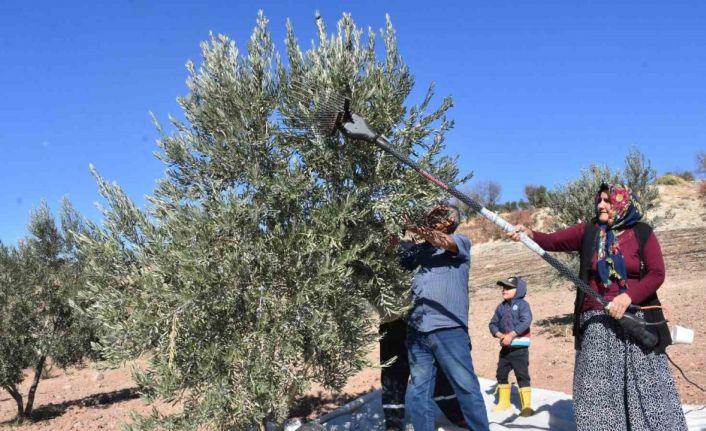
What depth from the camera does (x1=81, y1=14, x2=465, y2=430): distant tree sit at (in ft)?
11.2

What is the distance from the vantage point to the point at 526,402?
19.6 ft

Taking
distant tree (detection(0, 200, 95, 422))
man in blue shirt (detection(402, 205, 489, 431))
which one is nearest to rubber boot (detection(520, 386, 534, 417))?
man in blue shirt (detection(402, 205, 489, 431))

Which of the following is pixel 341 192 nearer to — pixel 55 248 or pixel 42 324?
pixel 42 324

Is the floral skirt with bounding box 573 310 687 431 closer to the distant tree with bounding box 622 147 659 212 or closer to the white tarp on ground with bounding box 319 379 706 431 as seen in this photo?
the white tarp on ground with bounding box 319 379 706 431

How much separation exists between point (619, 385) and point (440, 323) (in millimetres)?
1330

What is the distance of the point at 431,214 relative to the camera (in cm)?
437

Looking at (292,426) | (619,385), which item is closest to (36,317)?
(292,426)

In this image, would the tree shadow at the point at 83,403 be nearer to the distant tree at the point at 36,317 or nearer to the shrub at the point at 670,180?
the distant tree at the point at 36,317

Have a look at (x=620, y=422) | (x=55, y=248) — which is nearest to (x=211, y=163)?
(x=620, y=422)

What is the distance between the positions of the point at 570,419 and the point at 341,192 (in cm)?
374

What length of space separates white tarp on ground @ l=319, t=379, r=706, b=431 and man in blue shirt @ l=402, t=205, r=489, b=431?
1277mm

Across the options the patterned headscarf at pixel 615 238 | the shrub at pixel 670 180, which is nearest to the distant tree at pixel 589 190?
the patterned headscarf at pixel 615 238

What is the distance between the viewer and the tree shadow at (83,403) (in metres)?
11.5

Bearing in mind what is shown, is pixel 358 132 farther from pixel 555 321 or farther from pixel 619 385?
pixel 555 321
